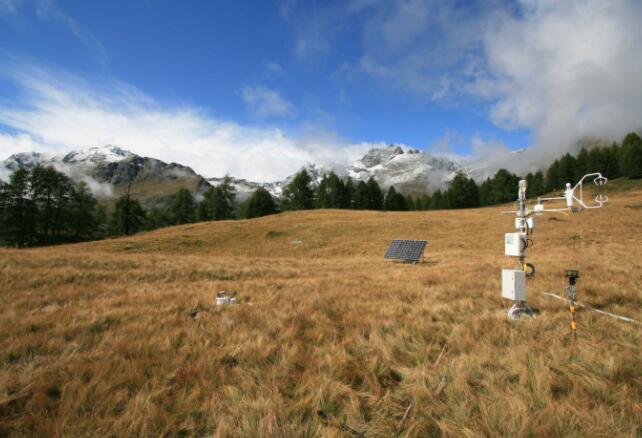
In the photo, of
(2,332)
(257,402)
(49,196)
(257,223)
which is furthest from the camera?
(49,196)

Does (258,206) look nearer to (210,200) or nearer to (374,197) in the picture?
(210,200)

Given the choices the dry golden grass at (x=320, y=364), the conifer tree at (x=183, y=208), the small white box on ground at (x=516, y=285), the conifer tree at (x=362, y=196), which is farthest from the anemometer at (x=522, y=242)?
the conifer tree at (x=183, y=208)

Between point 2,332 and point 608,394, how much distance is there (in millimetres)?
9128

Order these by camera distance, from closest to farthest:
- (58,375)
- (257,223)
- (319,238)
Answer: (58,375)
(319,238)
(257,223)

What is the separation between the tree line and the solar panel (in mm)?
51080

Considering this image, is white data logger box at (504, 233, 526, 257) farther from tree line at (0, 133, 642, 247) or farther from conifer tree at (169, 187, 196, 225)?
conifer tree at (169, 187, 196, 225)

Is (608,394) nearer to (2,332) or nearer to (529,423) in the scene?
(529,423)

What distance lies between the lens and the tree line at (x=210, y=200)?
162 feet

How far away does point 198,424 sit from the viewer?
3.03m

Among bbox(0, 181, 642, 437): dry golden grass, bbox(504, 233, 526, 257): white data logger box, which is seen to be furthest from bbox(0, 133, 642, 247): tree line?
bbox(504, 233, 526, 257): white data logger box

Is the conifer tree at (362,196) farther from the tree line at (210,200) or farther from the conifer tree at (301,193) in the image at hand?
the conifer tree at (301,193)

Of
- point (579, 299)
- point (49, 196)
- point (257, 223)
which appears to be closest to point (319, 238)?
point (257, 223)

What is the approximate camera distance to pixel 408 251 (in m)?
19.6

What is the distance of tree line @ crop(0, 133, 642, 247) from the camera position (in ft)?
162
